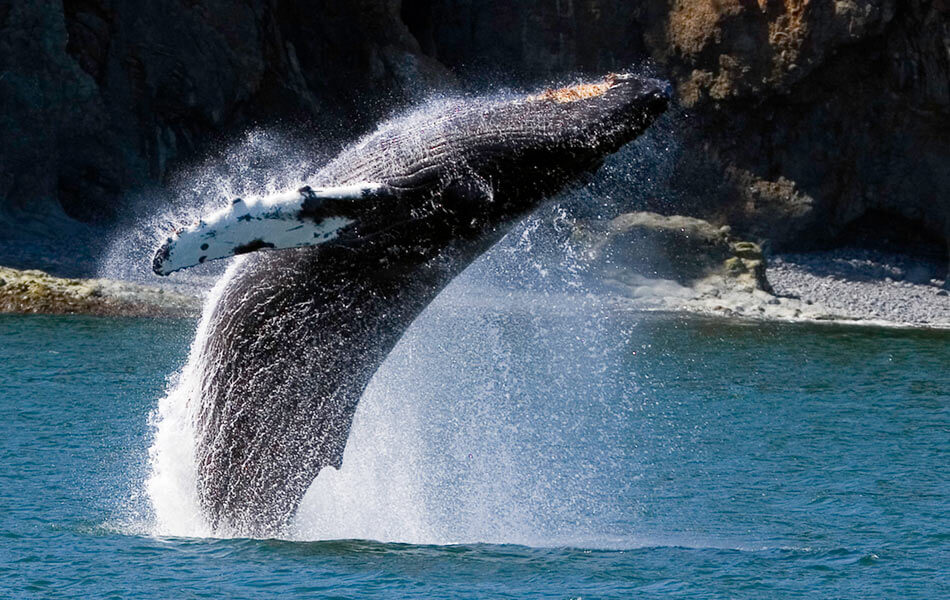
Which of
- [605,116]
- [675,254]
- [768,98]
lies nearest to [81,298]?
[675,254]

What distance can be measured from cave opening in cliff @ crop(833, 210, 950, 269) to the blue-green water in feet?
49.1

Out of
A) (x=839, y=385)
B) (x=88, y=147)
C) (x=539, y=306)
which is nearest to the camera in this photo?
(x=839, y=385)

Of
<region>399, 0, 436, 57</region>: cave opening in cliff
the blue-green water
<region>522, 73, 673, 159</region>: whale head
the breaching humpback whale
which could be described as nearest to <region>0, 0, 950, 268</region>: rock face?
<region>399, 0, 436, 57</region>: cave opening in cliff

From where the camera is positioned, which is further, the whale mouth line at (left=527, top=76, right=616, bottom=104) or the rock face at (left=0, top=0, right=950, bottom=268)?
the rock face at (left=0, top=0, right=950, bottom=268)

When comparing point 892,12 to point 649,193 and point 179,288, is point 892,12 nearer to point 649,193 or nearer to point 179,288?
point 649,193

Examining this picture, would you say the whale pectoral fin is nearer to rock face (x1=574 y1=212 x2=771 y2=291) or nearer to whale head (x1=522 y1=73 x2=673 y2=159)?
whale head (x1=522 y1=73 x2=673 y2=159)

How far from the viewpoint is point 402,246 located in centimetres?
1017

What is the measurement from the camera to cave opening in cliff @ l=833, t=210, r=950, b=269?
40.5 metres

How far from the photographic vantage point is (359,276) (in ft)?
33.4

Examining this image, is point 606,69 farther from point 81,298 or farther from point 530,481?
point 530,481

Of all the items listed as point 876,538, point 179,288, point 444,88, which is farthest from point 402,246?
point 444,88

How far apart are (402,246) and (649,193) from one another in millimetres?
31480

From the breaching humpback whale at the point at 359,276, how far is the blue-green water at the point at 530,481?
2.35 feet

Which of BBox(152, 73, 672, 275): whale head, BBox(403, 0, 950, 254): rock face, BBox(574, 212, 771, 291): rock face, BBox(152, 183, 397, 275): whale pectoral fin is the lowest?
BBox(152, 183, 397, 275): whale pectoral fin
